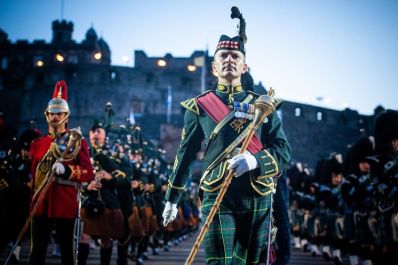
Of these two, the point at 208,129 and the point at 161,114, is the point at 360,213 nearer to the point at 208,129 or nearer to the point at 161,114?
the point at 208,129

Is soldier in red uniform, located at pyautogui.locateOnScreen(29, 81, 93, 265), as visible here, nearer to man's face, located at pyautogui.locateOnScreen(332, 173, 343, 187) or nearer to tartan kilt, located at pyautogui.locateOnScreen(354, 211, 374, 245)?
tartan kilt, located at pyautogui.locateOnScreen(354, 211, 374, 245)

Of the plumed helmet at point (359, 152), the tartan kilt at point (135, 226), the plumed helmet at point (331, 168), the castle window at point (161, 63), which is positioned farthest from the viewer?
the castle window at point (161, 63)

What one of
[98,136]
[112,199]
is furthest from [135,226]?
[98,136]

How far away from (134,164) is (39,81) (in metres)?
67.5

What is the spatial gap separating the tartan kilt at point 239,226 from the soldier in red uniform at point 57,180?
9.58ft

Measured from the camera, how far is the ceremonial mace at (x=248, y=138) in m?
5.38

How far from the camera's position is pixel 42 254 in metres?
7.70

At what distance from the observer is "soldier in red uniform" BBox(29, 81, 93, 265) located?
7941 mm

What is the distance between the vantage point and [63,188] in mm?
8289

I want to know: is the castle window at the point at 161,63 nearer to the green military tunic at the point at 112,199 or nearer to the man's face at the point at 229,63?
the green military tunic at the point at 112,199

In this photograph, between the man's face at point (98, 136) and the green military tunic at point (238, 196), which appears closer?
the green military tunic at point (238, 196)

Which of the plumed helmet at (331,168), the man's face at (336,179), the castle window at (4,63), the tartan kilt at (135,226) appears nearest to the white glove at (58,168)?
the tartan kilt at (135,226)

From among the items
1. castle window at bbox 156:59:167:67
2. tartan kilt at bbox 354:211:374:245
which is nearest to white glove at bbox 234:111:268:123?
tartan kilt at bbox 354:211:374:245

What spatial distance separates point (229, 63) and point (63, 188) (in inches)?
130
